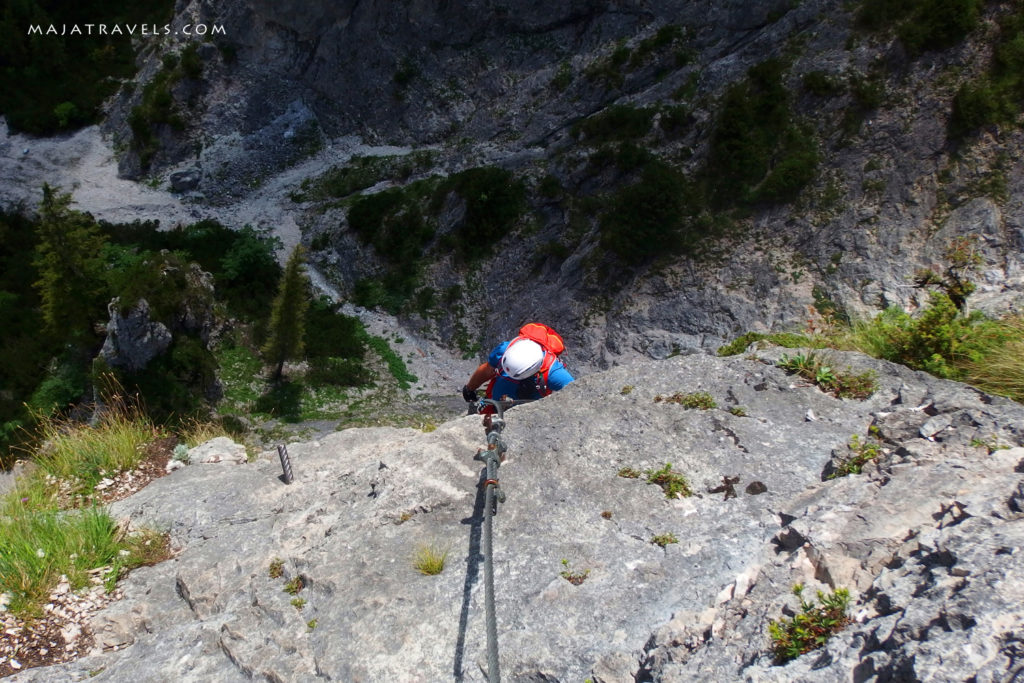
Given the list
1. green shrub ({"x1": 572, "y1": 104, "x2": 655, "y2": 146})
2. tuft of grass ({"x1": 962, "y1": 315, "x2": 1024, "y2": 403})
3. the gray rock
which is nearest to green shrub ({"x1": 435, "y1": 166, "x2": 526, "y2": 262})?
green shrub ({"x1": 572, "y1": 104, "x2": 655, "y2": 146})

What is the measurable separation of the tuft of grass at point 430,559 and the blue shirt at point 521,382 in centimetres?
296

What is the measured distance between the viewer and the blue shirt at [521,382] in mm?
7598

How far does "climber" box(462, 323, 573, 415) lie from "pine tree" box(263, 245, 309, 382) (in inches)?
562

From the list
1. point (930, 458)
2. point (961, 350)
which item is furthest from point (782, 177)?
point (930, 458)

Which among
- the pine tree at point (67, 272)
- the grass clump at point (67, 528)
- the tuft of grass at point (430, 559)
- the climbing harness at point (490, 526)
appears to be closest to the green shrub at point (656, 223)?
the climbing harness at point (490, 526)

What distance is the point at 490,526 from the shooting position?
4.00m

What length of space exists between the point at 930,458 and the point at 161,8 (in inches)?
1831

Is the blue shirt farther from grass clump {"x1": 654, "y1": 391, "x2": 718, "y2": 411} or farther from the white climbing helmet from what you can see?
grass clump {"x1": 654, "y1": 391, "x2": 718, "y2": 411}

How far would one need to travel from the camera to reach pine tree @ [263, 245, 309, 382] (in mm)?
20536

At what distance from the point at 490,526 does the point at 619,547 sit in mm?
1103

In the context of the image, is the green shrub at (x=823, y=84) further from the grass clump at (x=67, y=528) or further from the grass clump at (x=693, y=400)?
the grass clump at (x=67, y=528)

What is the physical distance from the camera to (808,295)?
18953 millimetres

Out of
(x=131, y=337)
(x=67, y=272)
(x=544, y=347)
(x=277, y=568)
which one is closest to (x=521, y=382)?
(x=544, y=347)

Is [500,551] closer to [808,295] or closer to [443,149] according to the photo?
[808,295]
